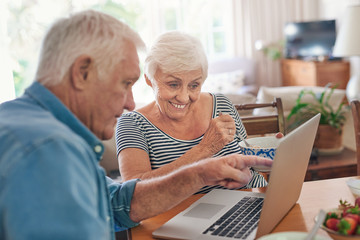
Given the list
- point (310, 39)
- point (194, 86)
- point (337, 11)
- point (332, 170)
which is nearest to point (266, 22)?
point (310, 39)

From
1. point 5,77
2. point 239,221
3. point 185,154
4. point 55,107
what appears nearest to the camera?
point 55,107

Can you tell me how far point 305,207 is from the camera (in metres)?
1.17

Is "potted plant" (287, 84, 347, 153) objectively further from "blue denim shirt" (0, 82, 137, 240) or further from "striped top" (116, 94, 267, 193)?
"blue denim shirt" (0, 82, 137, 240)

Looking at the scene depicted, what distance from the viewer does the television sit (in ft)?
19.7

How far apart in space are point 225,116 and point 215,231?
2.02 ft

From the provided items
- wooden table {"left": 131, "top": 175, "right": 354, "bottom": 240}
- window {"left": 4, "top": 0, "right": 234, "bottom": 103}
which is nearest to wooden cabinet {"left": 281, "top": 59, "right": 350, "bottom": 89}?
window {"left": 4, "top": 0, "right": 234, "bottom": 103}

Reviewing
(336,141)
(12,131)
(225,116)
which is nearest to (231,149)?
(225,116)

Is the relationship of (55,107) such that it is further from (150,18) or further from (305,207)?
(150,18)

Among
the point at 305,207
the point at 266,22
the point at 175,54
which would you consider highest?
the point at 266,22

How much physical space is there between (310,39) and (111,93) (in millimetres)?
5804

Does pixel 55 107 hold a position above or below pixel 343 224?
above

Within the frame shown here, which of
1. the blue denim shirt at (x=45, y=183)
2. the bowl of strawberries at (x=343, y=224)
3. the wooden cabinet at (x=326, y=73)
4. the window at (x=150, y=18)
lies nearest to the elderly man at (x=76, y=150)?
the blue denim shirt at (x=45, y=183)

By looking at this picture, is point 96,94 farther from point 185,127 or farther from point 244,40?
point 244,40

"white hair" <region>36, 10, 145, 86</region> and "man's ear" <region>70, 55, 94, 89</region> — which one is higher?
"white hair" <region>36, 10, 145, 86</region>
